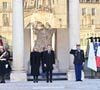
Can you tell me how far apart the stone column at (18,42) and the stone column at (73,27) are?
249 centimetres

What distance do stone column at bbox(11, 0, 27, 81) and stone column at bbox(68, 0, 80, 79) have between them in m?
2.49

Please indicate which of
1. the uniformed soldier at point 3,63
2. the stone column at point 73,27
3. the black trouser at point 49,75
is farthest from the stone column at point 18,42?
the stone column at point 73,27

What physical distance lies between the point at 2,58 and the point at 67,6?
6.22 meters

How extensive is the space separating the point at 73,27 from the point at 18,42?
2.98 metres

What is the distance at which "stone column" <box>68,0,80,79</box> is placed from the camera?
28344 mm

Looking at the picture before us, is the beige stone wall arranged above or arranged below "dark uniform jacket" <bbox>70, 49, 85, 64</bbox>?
above

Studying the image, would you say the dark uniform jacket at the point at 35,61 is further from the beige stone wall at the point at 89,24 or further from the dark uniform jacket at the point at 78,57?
the beige stone wall at the point at 89,24

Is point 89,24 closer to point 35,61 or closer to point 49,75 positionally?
point 49,75

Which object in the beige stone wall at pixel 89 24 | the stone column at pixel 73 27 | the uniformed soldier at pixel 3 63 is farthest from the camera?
the beige stone wall at pixel 89 24

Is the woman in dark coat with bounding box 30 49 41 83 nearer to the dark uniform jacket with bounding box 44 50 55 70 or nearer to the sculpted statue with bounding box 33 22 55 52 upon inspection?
the dark uniform jacket with bounding box 44 50 55 70

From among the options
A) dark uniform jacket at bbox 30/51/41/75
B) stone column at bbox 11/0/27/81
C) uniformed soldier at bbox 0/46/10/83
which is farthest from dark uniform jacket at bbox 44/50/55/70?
stone column at bbox 11/0/27/81

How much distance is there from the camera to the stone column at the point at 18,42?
92.2 feet

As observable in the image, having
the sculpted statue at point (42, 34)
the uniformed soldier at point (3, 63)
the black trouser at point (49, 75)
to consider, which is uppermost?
the sculpted statue at point (42, 34)

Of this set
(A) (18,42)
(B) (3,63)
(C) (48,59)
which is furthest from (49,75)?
(A) (18,42)
